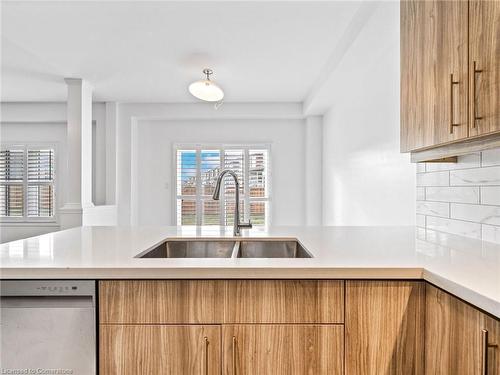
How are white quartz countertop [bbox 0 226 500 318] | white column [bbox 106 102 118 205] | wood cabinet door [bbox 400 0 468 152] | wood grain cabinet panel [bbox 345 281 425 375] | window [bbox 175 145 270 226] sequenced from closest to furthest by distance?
1. white quartz countertop [bbox 0 226 500 318]
2. wood grain cabinet panel [bbox 345 281 425 375]
3. wood cabinet door [bbox 400 0 468 152]
4. white column [bbox 106 102 118 205]
5. window [bbox 175 145 270 226]

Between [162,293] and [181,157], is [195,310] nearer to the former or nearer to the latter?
[162,293]

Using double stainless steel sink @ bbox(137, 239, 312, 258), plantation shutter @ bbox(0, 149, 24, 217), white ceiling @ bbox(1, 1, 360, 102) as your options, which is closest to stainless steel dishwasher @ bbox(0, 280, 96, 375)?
double stainless steel sink @ bbox(137, 239, 312, 258)

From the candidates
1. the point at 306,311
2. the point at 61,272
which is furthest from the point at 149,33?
the point at 306,311

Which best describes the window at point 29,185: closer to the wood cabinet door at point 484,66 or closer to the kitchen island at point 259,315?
the kitchen island at point 259,315

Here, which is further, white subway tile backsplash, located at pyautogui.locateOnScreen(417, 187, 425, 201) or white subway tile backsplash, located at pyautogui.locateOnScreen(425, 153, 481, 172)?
white subway tile backsplash, located at pyautogui.locateOnScreen(417, 187, 425, 201)

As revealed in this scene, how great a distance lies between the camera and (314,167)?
5.47 m

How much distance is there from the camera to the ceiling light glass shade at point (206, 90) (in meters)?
3.45

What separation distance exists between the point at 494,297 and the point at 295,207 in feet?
16.6

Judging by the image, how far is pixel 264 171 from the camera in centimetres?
581

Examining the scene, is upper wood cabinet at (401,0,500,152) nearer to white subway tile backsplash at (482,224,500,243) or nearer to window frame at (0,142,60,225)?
white subway tile backsplash at (482,224,500,243)

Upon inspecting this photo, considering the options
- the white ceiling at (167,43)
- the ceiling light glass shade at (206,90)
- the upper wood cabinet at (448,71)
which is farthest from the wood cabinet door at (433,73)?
the ceiling light glass shade at (206,90)

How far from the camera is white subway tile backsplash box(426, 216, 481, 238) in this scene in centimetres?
148

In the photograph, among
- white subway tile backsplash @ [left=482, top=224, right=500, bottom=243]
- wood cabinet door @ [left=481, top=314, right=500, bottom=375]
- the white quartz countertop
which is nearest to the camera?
wood cabinet door @ [left=481, top=314, right=500, bottom=375]

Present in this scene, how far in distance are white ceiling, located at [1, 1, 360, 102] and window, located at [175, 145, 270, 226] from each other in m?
1.32
